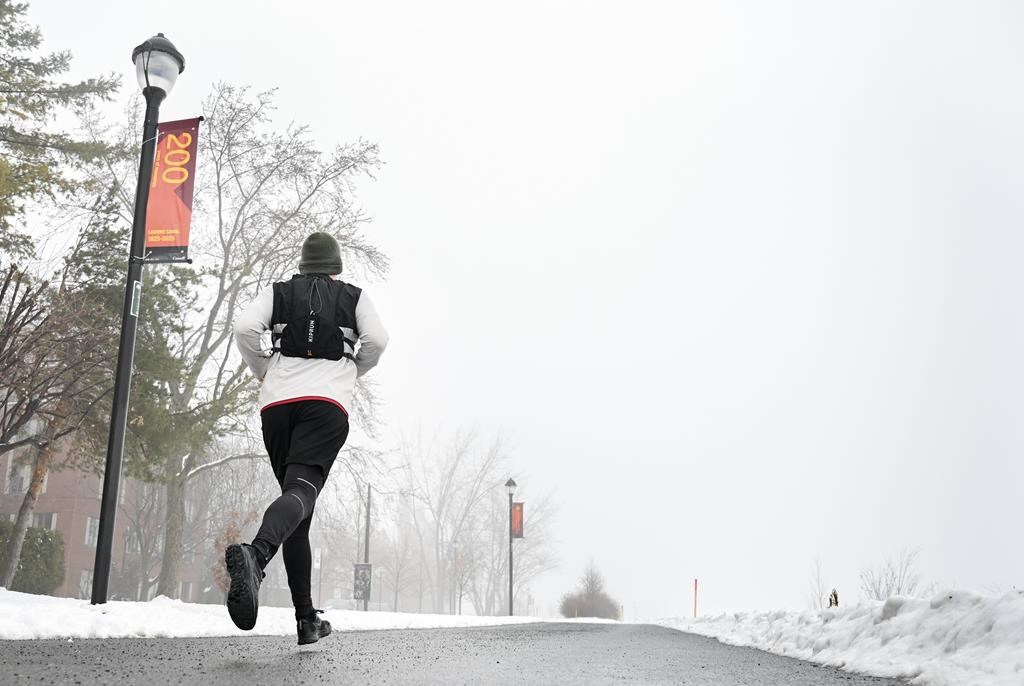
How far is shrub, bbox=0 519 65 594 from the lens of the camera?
84.5ft

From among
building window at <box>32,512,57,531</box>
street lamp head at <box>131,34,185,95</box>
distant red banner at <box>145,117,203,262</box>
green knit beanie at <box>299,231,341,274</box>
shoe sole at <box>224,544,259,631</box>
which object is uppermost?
street lamp head at <box>131,34,185,95</box>

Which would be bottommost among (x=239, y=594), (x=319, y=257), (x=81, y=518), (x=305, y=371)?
(x=239, y=594)

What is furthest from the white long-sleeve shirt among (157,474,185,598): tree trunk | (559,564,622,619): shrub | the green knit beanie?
(559,564,622,619): shrub

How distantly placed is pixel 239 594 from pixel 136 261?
245 inches

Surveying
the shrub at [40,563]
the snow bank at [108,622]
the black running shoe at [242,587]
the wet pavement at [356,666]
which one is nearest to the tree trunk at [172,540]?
the shrub at [40,563]

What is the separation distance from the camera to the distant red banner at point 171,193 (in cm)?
911

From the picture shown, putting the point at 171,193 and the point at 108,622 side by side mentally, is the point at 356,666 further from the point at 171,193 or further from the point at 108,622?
the point at 171,193

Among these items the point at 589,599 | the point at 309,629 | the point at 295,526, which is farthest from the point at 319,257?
the point at 589,599

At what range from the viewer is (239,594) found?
3.46 meters

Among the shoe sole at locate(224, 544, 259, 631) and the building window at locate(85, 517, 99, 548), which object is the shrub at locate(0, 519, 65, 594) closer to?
the building window at locate(85, 517, 99, 548)

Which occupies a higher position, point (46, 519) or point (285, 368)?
A: point (46, 519)

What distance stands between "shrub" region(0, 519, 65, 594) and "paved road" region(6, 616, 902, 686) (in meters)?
24.3

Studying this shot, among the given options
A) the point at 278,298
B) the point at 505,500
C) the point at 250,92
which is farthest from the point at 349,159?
the point at 505,500

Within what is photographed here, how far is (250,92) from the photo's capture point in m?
24.7
